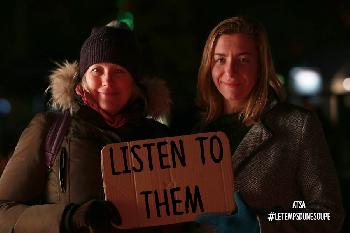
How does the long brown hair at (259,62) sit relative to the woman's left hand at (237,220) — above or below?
above

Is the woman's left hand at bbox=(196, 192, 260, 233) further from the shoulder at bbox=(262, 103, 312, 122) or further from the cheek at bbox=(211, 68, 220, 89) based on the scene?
the cheek at bbox=(211, 68, 220, 89)

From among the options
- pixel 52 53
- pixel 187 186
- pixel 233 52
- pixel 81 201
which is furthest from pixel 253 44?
pixel 52 53

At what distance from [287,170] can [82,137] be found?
107 cm

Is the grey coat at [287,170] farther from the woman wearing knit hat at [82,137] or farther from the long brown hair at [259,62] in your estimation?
the woman wearing knit hat at [82,137]

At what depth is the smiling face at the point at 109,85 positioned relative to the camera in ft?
10.6

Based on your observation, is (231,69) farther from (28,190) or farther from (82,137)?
(28,190)

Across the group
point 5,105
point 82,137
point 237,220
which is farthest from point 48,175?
point 5,105

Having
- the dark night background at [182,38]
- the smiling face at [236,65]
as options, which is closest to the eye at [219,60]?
the smiling face at [236,65]

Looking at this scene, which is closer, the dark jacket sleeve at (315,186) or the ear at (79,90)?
the dark jacket sleeve at (315,186)

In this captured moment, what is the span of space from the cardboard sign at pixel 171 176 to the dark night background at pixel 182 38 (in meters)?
9.14

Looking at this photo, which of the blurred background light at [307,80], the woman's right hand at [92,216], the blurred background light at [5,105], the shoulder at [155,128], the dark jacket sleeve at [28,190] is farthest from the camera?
the blurred background light at [5,105]

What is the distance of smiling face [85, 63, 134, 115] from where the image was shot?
323cm

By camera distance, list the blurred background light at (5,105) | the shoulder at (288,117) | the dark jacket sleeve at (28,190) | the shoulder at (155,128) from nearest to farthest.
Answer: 1. the dark jacket sleeve at (28,190)
2. the shoulder at (288,117)
3. the shoulder at (155,128)
4. the blurred background light at (5,105)

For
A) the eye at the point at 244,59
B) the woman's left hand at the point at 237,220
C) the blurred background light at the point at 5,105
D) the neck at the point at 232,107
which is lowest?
the woman's left hand at the point at 237,220
